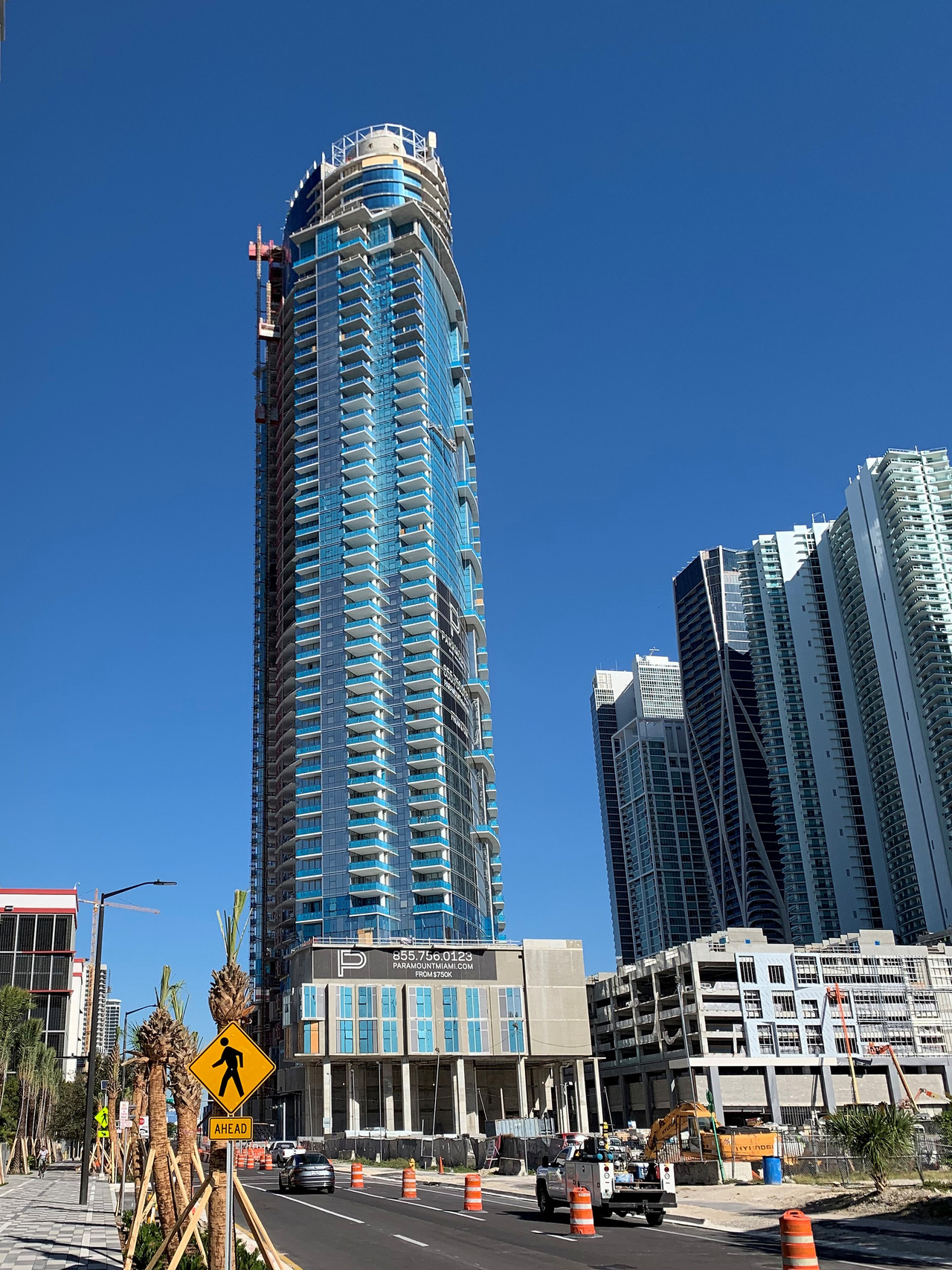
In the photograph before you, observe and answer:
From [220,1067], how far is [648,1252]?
12.6 m

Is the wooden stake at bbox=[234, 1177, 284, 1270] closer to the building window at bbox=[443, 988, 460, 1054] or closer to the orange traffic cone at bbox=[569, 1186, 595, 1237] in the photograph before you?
the orange traffic cone at bbox=[569, 1186, 595, 1237]

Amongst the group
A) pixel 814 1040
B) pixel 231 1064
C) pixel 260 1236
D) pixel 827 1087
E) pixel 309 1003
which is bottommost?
pixel 827 1087

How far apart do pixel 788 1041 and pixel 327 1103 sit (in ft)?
182

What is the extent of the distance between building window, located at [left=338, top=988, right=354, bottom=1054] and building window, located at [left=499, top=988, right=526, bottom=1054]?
15611mm

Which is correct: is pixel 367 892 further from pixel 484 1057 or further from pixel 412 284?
pixel 412 284

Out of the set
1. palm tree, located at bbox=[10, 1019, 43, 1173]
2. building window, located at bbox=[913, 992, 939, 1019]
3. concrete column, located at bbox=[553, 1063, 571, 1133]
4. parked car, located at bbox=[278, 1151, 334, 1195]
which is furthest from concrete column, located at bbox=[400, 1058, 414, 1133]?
parked car, located at bbox=[278, 1151, 334, 1195]

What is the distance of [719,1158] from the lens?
43250mm

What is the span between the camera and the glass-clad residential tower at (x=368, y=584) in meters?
132

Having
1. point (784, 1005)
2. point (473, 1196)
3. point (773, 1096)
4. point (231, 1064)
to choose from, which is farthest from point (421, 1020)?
point (231, 1064)

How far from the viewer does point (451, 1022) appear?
113 m

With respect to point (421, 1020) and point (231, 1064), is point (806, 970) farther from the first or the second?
point (231, 1064)

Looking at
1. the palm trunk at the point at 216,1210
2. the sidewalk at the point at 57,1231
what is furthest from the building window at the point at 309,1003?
the palm trunk at the point at 216,1210

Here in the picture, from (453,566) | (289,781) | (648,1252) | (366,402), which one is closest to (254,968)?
(289,781)

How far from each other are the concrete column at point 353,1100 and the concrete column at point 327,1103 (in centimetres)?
197
